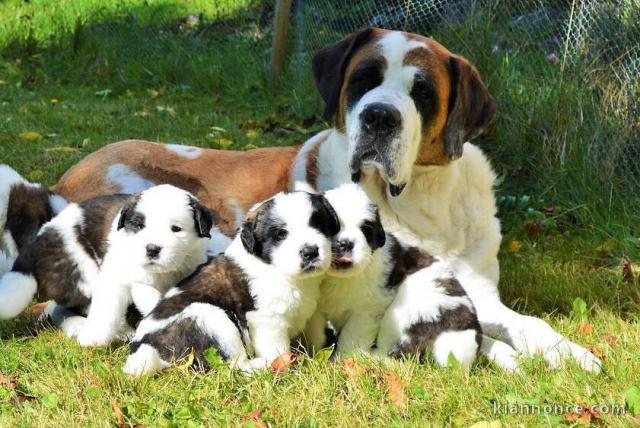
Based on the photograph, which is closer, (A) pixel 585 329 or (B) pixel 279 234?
(B) pixel 279 234

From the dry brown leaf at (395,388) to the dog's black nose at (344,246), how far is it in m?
0.57

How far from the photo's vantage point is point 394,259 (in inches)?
177

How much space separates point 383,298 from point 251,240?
687mm

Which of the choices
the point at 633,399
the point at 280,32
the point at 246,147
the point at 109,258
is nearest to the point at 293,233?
the point at 109,258

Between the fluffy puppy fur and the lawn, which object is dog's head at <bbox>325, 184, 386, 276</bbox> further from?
the lawn

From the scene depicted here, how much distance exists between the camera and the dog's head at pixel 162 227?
171 inches

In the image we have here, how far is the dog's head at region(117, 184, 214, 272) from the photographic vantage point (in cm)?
435

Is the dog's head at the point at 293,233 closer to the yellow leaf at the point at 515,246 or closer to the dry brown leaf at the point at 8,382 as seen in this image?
the dry brown leaf at the point at 8,382

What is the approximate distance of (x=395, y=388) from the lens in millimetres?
3887

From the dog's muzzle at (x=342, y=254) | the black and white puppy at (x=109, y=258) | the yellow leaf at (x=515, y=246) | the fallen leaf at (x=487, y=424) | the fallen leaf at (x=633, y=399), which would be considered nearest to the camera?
the fallen leaf at (x=487, y=424)

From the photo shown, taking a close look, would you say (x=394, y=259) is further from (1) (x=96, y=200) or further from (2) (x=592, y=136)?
(2) (x=592, y=136)

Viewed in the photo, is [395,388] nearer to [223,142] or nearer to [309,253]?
[309,253]

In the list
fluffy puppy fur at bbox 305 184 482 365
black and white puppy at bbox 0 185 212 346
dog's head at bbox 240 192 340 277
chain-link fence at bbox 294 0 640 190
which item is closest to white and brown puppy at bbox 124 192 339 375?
dog's head at bbox 240 192 340 277

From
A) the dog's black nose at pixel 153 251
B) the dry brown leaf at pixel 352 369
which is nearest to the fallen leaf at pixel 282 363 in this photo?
the dry brown leaf at pixel 352 369
